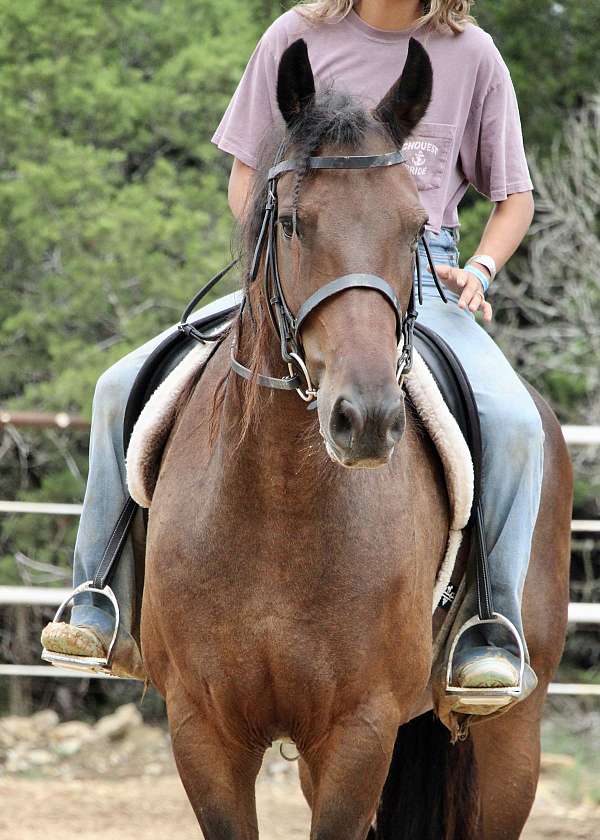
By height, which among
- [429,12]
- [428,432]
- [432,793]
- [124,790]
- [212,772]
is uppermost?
[429,12]

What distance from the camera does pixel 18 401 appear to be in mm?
11289

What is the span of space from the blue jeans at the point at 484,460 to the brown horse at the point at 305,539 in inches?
9.8

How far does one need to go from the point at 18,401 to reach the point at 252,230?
9.02 metres

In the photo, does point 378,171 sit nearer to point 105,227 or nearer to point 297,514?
point 297,514

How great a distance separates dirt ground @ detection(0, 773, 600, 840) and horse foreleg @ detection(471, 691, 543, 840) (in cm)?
155

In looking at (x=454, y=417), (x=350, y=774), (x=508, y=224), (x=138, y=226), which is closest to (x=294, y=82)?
(x=454, y=417)

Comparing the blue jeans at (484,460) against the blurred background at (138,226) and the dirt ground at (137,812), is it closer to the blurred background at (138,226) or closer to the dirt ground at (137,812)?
the dirt ground at (137,812)

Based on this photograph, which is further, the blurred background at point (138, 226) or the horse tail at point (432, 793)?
the blurred background at point (138, 226)

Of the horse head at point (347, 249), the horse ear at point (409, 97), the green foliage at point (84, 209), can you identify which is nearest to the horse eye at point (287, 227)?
the horse head at point (347, 249)

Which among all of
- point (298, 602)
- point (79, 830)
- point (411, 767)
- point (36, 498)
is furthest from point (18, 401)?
point (298, 602)

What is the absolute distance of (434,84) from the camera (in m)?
3.44

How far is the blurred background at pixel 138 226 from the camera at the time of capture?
1112 centimetres

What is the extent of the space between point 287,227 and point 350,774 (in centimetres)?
134

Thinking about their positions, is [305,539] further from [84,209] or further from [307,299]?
[84,209]
